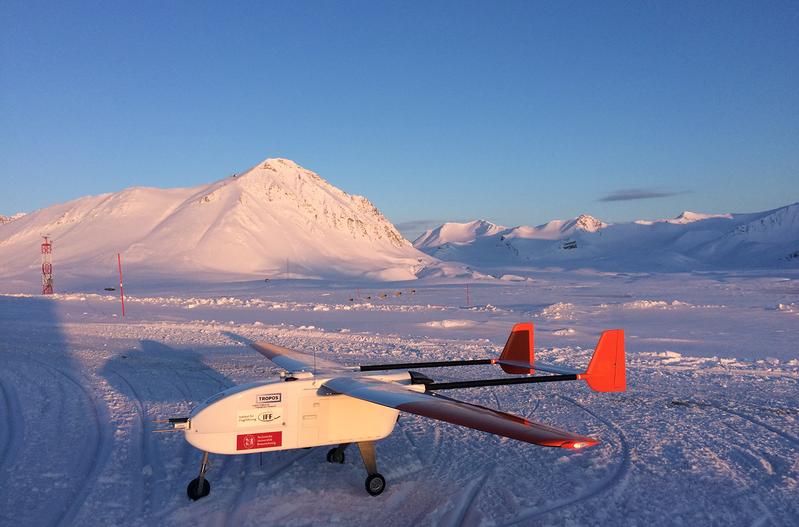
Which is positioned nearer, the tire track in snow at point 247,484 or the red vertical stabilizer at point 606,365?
the tire track in snow at point 247,484

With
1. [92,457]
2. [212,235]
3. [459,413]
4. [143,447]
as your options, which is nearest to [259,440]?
[459,413]

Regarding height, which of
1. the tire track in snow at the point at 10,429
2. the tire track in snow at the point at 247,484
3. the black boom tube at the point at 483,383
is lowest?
the tire track in snow at the point at 247,484

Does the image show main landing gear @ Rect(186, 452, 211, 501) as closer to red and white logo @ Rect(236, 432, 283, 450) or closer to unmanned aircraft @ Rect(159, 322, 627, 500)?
unmanned aircraft @ Rect(159, 322, 627, 500)

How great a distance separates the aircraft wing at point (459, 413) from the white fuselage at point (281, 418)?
413 mm

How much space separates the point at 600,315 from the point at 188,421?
3120cm

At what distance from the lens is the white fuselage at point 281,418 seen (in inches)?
323

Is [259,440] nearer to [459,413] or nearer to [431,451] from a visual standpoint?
[459,413]

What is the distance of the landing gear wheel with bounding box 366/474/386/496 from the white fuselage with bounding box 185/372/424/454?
63 cm

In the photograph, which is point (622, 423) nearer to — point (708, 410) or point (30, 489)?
point (708, 410)

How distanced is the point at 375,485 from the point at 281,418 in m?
1.92

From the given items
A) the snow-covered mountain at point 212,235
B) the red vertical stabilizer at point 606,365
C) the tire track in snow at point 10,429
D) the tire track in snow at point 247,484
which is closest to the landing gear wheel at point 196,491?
the tire track in snow at point 247,484

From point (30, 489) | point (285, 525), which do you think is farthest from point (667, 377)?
point (30, 489)

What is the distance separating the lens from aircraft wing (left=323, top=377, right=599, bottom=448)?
629 centimetres

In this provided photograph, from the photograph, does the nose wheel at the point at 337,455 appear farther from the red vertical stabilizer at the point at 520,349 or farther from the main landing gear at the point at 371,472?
the red vertical stabilizer at the point at 520,349
